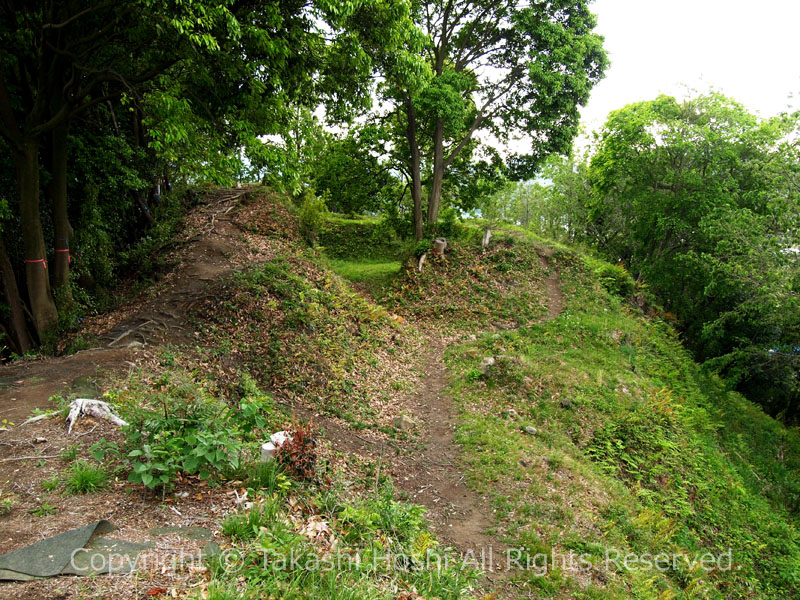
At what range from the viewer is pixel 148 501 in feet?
12.0

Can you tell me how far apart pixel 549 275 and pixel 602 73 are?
7.71 metres

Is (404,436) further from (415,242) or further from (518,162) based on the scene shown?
(518,162)

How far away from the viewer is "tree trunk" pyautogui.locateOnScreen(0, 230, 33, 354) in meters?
8.26

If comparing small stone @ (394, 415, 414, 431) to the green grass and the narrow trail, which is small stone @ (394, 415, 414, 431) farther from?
the green grass

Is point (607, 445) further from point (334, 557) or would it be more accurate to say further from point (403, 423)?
point (334, 557)

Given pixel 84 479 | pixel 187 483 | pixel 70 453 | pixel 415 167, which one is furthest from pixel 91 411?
pixel 415 167

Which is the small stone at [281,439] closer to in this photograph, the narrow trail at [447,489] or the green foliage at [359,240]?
the narrow trail at [447,489]

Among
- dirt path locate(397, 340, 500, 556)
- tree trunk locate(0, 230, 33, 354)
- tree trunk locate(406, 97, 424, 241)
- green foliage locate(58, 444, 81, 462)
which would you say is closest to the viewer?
green foliage locate(58, 444, 81, 462)

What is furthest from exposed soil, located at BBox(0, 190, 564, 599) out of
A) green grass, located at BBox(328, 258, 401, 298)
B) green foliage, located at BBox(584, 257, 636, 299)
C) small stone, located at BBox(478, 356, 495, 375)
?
green foliage, located at BBox(584, 257, 636, 299)

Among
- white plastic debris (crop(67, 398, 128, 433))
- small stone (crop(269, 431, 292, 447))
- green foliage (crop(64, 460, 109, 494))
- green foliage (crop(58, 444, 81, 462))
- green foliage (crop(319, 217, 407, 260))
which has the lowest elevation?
small stone (crop(269, 431, 292, 447))

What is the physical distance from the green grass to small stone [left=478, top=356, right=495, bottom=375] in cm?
578

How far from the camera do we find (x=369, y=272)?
1845 cm

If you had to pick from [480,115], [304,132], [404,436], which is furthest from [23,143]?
[480,115]

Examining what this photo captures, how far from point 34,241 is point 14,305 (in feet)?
4.61
